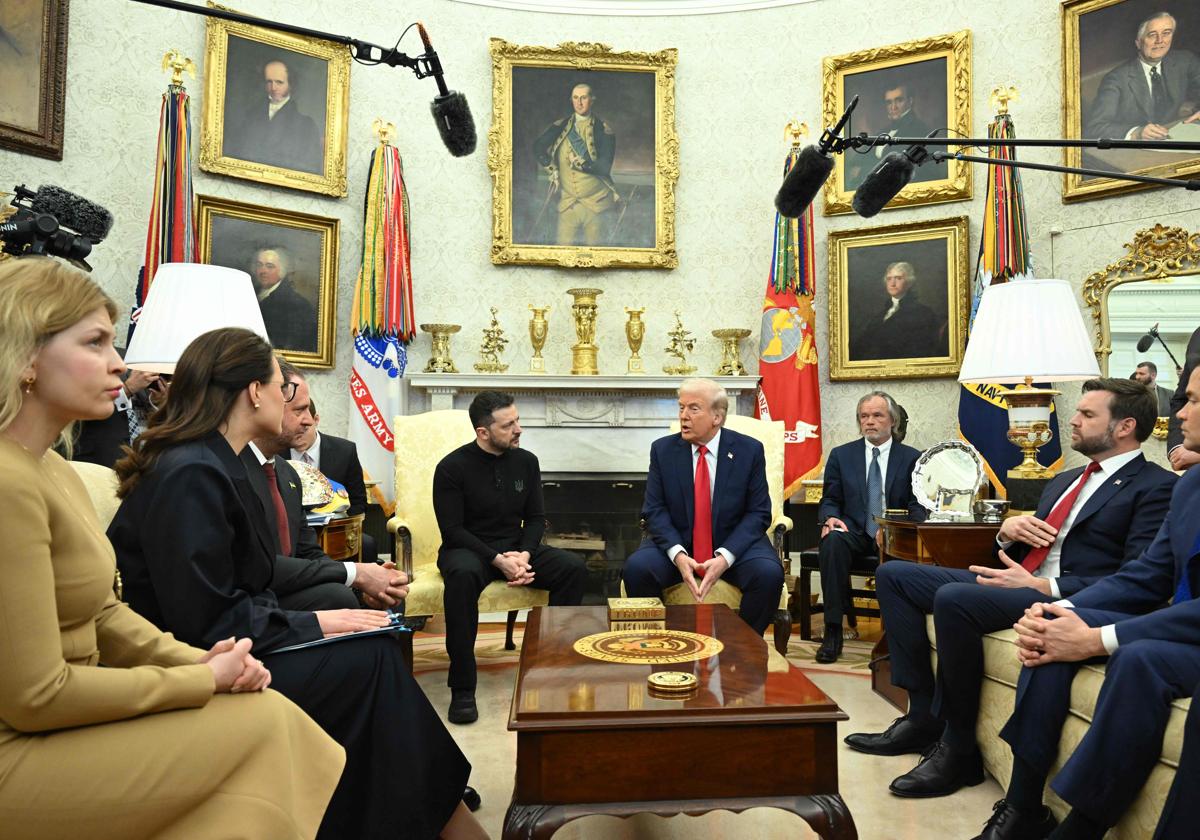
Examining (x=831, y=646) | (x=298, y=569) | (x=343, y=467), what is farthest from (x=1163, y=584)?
(x=343, y=467)

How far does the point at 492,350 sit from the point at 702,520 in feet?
9.87

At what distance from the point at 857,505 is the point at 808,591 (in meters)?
0.61

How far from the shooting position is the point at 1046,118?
646cm

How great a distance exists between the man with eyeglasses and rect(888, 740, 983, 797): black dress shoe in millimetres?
1889

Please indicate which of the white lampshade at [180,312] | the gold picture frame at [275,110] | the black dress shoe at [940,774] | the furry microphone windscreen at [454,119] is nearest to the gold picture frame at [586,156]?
the gold picture frame at [275,110]

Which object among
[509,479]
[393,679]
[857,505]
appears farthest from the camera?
[857,505]

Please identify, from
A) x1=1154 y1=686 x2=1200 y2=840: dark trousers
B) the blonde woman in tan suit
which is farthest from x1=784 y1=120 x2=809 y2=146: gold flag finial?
the blonde woman in tan suit

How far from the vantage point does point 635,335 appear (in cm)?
695

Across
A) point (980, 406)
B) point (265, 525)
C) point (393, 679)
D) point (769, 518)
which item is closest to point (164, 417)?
point (265, 525)

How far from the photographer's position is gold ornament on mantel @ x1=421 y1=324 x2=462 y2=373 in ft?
22.0

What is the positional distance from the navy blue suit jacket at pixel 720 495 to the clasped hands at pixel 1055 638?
1.81 meters

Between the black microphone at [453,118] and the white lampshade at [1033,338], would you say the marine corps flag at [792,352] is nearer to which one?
the white lampshade at [1033,338]

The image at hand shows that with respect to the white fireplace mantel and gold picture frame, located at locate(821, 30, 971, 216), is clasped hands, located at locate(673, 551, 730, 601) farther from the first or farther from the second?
gold picture frame, located at locate(821, 30, 971, 216)

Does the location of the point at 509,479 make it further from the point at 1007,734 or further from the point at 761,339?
the point at 761,339
